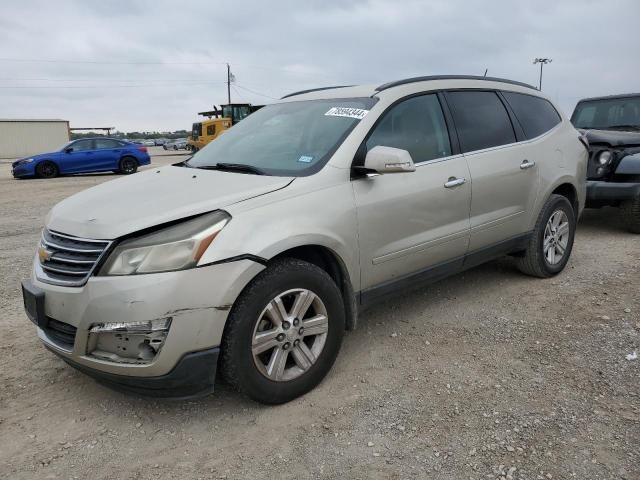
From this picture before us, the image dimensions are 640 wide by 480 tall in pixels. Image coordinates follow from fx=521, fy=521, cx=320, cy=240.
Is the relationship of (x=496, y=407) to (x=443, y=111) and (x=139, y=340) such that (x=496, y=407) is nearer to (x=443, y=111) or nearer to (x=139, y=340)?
(x=139, y=340)

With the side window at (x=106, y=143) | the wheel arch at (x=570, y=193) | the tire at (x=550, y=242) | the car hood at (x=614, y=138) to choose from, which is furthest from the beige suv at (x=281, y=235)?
the side window at (x=106, y=143)

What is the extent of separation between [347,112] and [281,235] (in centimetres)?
114

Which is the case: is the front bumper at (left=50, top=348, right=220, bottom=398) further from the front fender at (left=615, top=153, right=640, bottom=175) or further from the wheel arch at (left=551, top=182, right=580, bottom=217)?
the front fender at (left=615, top=153, right=640, bottom=175)

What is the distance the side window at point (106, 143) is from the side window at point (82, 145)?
0.25 metres

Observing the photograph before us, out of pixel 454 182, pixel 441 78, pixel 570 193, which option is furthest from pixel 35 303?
pixel 570 193

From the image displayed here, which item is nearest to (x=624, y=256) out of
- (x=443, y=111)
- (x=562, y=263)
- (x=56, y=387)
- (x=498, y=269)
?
(x=562, y=263)

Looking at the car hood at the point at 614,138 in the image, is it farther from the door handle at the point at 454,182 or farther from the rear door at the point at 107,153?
the rear door at the point at 107,153

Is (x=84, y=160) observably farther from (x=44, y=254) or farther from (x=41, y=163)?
(x=44, y=254)

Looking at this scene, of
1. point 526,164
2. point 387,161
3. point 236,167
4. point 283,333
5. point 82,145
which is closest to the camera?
point 283,333

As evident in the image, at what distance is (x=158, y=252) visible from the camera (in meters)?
2.44

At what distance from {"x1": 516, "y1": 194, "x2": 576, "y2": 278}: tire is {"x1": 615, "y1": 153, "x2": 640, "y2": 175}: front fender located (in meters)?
1.89

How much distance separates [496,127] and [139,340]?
319 centimetres

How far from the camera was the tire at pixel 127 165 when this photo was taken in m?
17.7

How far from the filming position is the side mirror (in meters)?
2.98
